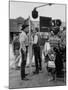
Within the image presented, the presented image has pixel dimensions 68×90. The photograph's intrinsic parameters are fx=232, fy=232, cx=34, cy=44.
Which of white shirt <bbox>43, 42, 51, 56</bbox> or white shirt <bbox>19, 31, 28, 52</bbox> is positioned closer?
white shirt <bbox>19, 31, 28, 52</bbox>

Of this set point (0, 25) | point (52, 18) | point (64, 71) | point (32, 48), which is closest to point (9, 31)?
point (0, 25)


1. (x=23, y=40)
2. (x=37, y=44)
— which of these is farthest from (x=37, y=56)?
(x=23, y=40)

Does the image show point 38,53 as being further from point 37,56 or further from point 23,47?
point 23,47

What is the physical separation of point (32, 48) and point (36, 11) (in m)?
0.56

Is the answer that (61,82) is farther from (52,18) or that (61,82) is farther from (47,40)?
(52,18)

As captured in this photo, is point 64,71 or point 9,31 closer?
point 9,31

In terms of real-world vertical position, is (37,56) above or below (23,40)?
below

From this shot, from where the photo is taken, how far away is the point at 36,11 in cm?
346

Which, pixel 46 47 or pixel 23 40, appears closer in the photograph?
pixel 23 40

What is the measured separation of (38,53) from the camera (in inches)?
138

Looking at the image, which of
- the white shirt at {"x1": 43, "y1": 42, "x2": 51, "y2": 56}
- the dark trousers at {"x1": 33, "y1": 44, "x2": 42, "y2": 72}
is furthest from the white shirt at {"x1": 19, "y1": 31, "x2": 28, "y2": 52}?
the white shirt at {"x1": 43, "y1": 42, "x2": 51, "y2": 56}

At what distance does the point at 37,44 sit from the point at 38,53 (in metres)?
0.14

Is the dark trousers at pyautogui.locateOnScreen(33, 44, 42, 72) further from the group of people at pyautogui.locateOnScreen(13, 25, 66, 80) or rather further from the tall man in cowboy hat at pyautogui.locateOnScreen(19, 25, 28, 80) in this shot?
the tall man in cowboy hat at pyautogui.locateOnScreen(19, 25, 28, 80)

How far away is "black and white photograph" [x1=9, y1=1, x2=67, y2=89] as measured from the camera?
337 cm
